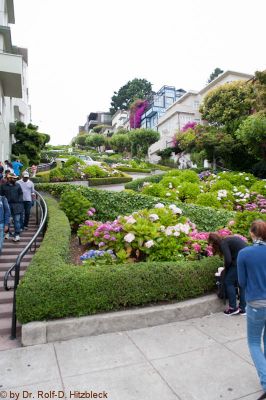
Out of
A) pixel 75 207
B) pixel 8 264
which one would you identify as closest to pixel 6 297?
pixel 8 264

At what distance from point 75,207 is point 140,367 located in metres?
6.17

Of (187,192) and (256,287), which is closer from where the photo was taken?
(256,287)

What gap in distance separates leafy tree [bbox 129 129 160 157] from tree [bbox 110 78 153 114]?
45.4 m

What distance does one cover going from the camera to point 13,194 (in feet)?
26.5

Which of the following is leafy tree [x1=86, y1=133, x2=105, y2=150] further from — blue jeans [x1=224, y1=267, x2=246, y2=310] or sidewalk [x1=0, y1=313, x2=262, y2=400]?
sidewalk [x1=0, y1=313, x2=262, y2=400]

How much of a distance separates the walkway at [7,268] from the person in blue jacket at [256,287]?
298 centimetres

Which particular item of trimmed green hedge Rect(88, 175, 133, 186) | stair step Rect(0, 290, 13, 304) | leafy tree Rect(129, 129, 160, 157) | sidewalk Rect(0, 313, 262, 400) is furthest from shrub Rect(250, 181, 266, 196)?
leafy tree Rect(129, 129, 160, 157)

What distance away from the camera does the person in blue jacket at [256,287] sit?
3111mm

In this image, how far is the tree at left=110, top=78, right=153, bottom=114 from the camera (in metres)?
93.0

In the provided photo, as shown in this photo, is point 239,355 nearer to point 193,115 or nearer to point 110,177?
point 110,177

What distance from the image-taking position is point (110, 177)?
70.6 feet

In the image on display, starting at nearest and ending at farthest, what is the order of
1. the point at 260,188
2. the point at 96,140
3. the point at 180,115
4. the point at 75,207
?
the point at 75,207, the point at 260,188, the point at 180,115, the point at 96,140

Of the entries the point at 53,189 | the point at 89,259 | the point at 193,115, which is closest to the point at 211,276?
the point at 89,259

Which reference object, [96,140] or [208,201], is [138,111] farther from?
[208,201]
